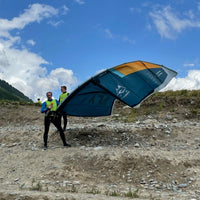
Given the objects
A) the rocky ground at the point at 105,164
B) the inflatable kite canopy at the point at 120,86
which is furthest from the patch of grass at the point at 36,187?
the inflatable kite canopy at the point at 120,86

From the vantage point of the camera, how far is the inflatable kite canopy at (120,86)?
28.5ft

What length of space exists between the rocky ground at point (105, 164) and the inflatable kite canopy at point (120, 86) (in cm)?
171

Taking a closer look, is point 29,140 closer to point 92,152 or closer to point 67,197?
point 92,152

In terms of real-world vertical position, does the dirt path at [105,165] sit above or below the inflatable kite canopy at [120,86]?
below

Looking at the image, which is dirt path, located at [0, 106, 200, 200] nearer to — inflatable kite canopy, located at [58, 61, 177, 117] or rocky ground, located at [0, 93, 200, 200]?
rocky ground, located at [0, 93, 200, 200]

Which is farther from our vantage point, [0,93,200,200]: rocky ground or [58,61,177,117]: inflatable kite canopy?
[58,61,177,117]: inflatable kite canopy

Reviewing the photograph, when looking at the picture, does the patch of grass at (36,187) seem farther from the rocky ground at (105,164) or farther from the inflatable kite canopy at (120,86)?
the inflatable kite canopy at (120,86)

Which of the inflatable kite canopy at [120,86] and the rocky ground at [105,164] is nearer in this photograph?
the rocky ground at [105,164]

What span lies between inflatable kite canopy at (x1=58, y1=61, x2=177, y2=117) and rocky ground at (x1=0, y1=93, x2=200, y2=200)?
1710mm

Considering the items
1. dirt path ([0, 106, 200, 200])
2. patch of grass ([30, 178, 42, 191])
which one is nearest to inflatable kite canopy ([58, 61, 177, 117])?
dirt path ([0, 106, 200, 200])

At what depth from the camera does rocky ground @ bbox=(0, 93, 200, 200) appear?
5.86 metres

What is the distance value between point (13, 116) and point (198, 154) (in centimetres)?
1718

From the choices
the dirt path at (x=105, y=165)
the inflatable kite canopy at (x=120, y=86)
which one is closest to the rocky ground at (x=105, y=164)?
the dirt path at (x=105, y=165)

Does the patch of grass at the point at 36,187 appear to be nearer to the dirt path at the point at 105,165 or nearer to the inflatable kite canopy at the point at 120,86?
the dirt path at the point at 105,165
